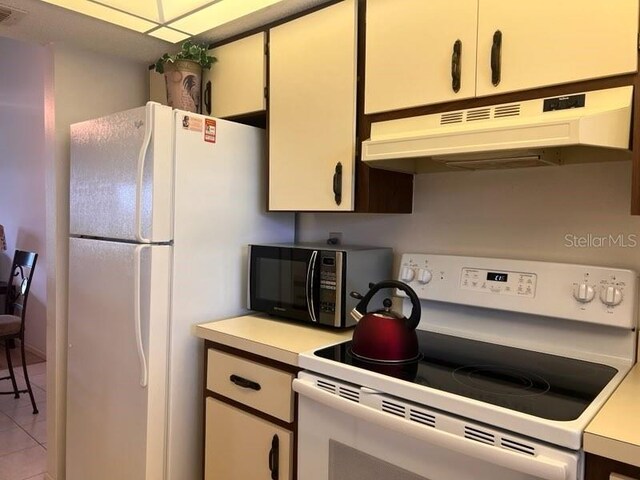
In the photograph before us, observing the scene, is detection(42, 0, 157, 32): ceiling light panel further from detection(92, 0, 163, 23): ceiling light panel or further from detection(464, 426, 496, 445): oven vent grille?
detection(464, 426, 496, 445): oven vent grille

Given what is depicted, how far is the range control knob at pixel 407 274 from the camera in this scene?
1812 mm

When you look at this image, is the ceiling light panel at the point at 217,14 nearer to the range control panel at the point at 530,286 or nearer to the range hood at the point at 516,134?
the range hood at the point at 516,134

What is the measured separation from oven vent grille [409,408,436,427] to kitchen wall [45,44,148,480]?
1839mm

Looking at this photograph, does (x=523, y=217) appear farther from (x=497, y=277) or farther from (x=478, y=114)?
(x=478, y=114)

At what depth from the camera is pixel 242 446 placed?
5.46ft

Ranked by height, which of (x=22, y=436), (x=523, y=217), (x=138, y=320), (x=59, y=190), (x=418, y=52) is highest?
(x=418, y=52)

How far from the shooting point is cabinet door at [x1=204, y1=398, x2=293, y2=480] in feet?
5.03

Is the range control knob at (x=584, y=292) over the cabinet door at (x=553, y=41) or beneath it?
beneath

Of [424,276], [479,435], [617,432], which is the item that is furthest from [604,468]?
[424,276]

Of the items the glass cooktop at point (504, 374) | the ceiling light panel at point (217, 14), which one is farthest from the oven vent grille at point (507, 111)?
the ceiling light panel at point (217, 14)

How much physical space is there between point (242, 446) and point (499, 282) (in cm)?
105

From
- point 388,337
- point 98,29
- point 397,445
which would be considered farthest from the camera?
point 98,29

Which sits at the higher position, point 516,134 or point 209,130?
point 209,130

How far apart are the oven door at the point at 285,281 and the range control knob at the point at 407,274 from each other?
0.33 meters
